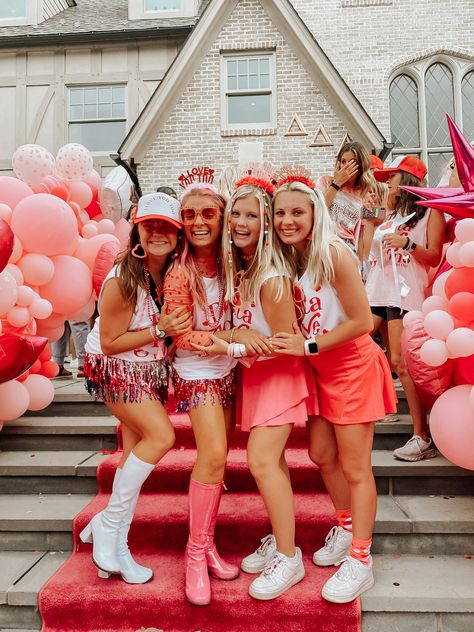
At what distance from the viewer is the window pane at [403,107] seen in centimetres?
998

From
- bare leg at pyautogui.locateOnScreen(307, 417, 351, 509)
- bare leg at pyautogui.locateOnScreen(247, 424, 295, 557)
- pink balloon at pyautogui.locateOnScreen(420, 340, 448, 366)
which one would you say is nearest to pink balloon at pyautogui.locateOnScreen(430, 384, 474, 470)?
pink balloon at pyautogui.locateOnScreen(420, 340, 448, 366)

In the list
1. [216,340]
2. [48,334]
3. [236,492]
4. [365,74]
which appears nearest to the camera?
[216,340]

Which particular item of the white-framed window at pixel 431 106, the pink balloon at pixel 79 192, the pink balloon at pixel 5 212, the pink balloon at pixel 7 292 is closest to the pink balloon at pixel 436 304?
the pink balloon at pixel 7 292

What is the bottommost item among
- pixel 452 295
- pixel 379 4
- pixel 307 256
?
pixel 452 295

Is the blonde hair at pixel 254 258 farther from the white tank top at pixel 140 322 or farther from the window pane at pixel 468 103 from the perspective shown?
the window pane at pixel 468 103

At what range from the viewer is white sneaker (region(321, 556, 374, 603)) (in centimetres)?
202

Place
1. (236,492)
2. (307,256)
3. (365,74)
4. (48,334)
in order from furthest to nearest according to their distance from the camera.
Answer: (365,74), (48,334), (236,492), (307,256)

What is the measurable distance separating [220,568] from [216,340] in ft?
3.35

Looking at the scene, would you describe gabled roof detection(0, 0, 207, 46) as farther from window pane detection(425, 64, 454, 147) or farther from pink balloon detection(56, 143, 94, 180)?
pink balloon detection(56, 143, 94, 180)

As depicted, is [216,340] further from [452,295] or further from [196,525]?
[452,295]

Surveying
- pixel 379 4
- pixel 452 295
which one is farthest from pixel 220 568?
pixel 379 4

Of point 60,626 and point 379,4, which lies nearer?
point 60,626

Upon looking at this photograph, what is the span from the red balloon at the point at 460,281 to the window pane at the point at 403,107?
28.5 feet

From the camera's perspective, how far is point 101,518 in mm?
2197
